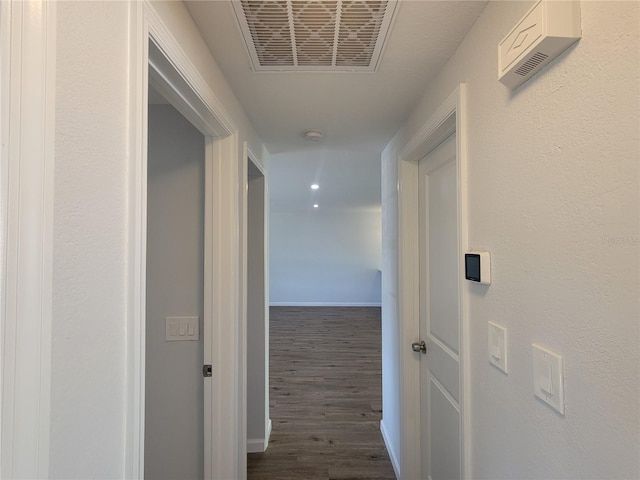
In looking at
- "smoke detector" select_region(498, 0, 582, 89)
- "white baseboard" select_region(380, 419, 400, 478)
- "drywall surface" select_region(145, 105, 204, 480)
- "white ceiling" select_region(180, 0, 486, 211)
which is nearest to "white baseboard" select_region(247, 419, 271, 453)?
"drywall surface" select_region(145, 105, 204, 480)

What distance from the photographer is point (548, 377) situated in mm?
721

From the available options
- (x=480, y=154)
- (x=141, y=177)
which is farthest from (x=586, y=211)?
(x=141, y=177)

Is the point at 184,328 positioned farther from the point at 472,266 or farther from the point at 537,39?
the point at 537,39

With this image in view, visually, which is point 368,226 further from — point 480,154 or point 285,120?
point 480,154

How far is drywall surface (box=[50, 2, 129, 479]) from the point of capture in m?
0.51

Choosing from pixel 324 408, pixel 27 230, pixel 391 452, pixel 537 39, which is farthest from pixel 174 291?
pixel 324 408

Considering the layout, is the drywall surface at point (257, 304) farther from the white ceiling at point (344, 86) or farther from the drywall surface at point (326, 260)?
the drywall surface at point (326, 260)

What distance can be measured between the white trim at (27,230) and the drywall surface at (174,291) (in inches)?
44.1

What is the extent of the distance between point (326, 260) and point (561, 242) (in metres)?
7.17

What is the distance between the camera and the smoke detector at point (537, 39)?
0.62 m

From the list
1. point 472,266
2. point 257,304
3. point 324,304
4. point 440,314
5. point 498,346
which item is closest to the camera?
point 498,346

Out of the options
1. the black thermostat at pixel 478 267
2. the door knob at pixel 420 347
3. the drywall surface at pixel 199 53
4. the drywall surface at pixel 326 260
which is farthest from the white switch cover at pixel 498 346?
the drywall surface at pixel 326 260

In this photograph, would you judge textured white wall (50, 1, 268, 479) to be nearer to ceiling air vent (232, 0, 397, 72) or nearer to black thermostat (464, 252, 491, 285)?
ceiling air vent (232, 0, 397, 72)

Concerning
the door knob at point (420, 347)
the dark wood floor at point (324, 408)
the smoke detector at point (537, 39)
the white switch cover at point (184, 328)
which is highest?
the smoke detector at point (537, 39)
